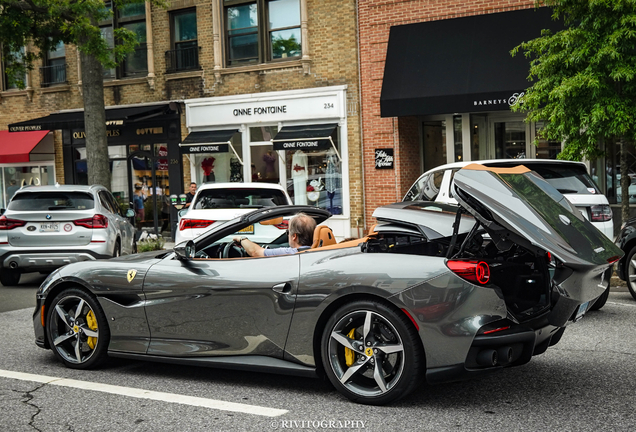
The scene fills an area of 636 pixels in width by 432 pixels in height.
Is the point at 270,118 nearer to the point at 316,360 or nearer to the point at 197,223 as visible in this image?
the point at 197,223

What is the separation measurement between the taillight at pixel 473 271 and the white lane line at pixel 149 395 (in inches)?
56.7

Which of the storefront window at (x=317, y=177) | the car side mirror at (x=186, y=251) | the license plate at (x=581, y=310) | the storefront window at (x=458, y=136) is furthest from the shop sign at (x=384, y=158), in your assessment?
the license plate at (x=581, y=310)

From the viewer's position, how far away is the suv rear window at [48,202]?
38.8 feet

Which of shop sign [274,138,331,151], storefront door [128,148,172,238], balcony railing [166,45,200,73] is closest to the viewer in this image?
shop sign [274,138,331,151]

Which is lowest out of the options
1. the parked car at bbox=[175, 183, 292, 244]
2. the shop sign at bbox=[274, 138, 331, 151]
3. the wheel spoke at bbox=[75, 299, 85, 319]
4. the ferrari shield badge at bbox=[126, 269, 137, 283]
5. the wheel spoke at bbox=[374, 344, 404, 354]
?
the wheel spoke at bbox=[374, 344, 404, 354]

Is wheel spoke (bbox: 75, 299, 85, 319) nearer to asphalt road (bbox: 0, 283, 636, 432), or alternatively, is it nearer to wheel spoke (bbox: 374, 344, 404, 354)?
asphalt road (bbox: 0, 283, 636, 432)

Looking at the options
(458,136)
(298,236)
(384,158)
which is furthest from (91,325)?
(458,136)

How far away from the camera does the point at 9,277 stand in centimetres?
1229

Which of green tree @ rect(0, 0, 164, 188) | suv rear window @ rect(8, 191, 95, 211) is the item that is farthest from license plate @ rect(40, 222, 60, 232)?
green tree @ rect(0, 0, 164, 188)

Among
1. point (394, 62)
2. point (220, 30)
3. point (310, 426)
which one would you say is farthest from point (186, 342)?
point (220, 30)

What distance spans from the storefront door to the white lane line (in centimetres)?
1579

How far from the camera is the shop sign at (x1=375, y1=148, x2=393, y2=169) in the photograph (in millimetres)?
18141

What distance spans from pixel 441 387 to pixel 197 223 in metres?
6.82

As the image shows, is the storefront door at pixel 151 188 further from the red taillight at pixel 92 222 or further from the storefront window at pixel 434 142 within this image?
the red taillight at pixel 92 222
